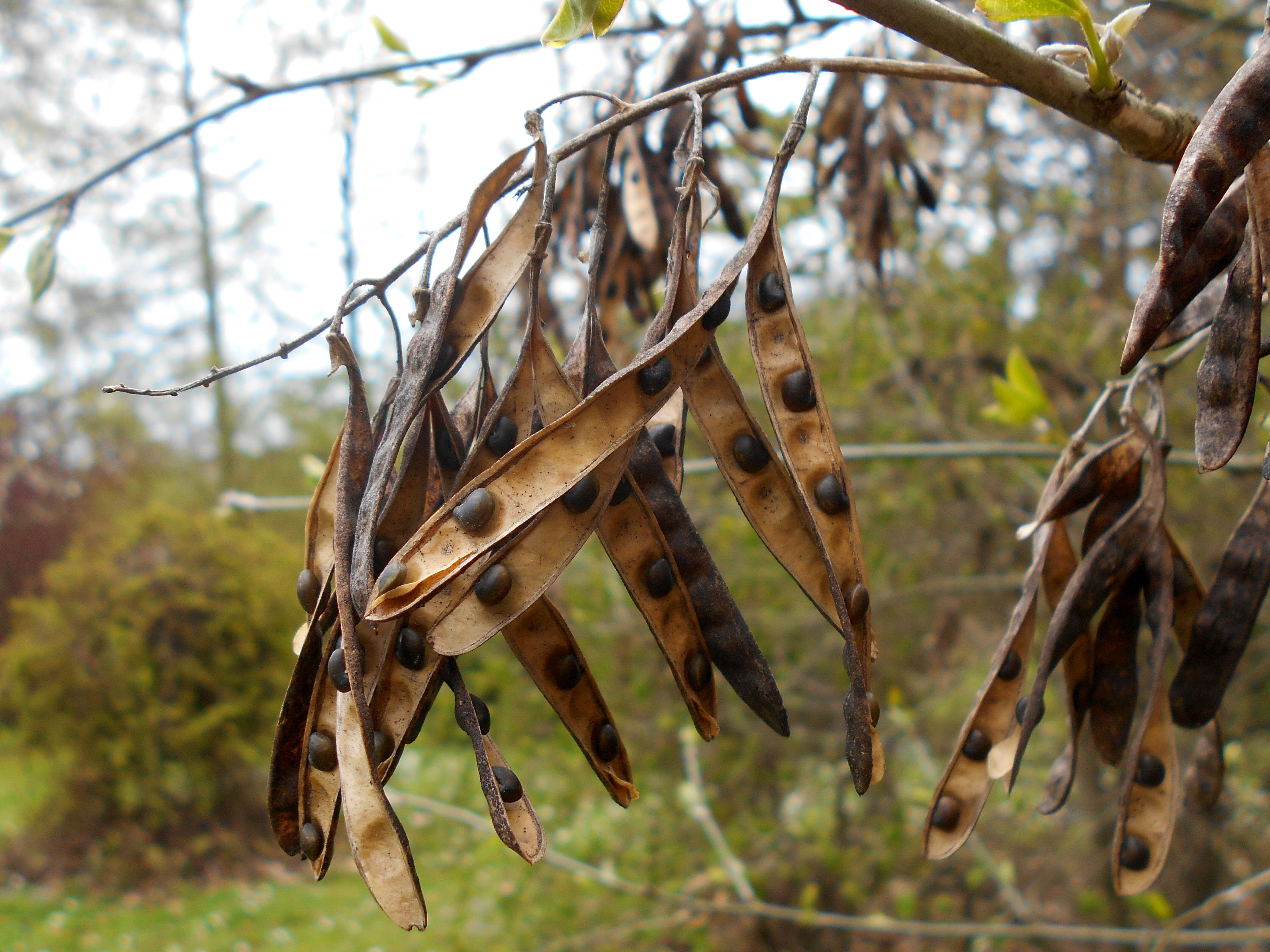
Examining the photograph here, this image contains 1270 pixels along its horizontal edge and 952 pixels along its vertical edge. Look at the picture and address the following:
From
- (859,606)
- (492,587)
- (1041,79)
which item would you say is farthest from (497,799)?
(1041,79)

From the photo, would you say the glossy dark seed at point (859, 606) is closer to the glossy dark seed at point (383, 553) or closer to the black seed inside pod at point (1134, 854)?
the glossy dark seed at point (383, 553)

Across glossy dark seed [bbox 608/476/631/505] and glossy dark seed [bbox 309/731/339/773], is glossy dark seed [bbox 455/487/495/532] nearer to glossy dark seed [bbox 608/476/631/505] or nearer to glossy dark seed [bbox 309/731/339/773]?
glossy dark seed [bbox 608/476/631/505]

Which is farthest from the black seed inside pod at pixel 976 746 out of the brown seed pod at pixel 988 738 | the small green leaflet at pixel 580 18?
the small green leaflet at pixel 580 18

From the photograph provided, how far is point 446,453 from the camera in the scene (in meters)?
1.13

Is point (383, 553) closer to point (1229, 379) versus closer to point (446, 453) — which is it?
point (446, 453)

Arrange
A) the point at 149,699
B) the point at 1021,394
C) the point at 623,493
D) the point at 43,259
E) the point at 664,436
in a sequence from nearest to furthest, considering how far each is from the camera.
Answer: the point at 623,493, the point at 664,436, the point at 43,259, the point at 1021,394, the point at 149,699

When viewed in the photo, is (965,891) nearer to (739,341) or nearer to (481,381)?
(739,341)

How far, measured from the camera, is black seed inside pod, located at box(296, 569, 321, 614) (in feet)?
3.72

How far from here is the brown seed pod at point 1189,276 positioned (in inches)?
34.3

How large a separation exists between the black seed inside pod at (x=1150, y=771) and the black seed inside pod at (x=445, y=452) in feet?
3.63

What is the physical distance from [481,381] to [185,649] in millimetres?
9200

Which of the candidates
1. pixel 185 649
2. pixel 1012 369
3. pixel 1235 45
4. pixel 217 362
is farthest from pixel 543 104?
pixel 217 362

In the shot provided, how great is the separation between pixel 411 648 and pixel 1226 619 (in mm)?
1126

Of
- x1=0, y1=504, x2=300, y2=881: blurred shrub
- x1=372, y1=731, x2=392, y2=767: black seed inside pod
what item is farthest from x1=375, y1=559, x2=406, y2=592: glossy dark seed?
x1=0, y1=504, x2=300, y2=881: blurred shrub
